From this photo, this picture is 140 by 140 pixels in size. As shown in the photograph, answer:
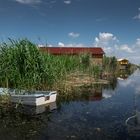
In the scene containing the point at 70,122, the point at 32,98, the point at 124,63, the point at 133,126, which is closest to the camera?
the point at 133,126

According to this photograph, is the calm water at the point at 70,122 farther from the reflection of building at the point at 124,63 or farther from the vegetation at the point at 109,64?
the reflection of building at the point at 124,63

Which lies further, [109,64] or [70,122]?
[109,64]

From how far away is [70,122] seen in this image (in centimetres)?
1310

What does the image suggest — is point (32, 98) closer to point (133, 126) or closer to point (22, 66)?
point (22, 66)

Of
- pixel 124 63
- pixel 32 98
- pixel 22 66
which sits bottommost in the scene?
pixel 32 98

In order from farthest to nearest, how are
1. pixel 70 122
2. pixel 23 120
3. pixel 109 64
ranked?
pixel 109 64
pixel 23 120
pixel 70 122

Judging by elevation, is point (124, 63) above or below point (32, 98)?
above

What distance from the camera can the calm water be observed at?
10978mm

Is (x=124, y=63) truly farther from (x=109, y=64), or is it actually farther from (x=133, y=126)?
(x=133, y=126)

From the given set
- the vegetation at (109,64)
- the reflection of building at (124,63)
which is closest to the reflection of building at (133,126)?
the vegetation at (109,64)

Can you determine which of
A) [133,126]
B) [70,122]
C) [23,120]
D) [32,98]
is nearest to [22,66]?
[32,98]

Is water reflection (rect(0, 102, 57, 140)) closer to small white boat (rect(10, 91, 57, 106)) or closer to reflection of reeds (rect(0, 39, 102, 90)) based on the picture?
small white boat (rect(10, 91, 57, 106))

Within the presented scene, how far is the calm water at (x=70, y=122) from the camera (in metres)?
11.0

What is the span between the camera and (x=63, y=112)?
51.0ft
